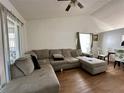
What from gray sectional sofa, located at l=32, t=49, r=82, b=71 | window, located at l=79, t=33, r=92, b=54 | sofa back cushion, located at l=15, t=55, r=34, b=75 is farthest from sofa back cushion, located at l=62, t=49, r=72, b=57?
sofa back cushion, located at l=15, t=55, r=34, b=75

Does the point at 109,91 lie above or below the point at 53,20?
below

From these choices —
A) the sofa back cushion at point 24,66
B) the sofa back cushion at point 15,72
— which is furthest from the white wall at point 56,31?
the sofa back cushion at point 15,72

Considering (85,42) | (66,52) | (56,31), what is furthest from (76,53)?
(56,31)

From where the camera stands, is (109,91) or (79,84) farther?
(79,84)

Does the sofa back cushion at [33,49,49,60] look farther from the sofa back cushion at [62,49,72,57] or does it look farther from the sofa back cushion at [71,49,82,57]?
the sofa back cushion at [71,49,82,57]

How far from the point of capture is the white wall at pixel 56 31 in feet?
16.0

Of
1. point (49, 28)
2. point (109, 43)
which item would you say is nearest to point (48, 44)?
point (49, 28)

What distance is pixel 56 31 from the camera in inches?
206

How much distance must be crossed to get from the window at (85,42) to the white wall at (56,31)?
296mm

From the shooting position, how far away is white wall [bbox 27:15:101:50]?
4.88 meters

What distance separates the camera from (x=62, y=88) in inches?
105

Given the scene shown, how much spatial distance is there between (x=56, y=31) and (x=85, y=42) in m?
1.90

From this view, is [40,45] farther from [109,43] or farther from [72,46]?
[109,43]

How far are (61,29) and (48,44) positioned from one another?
106 cm
